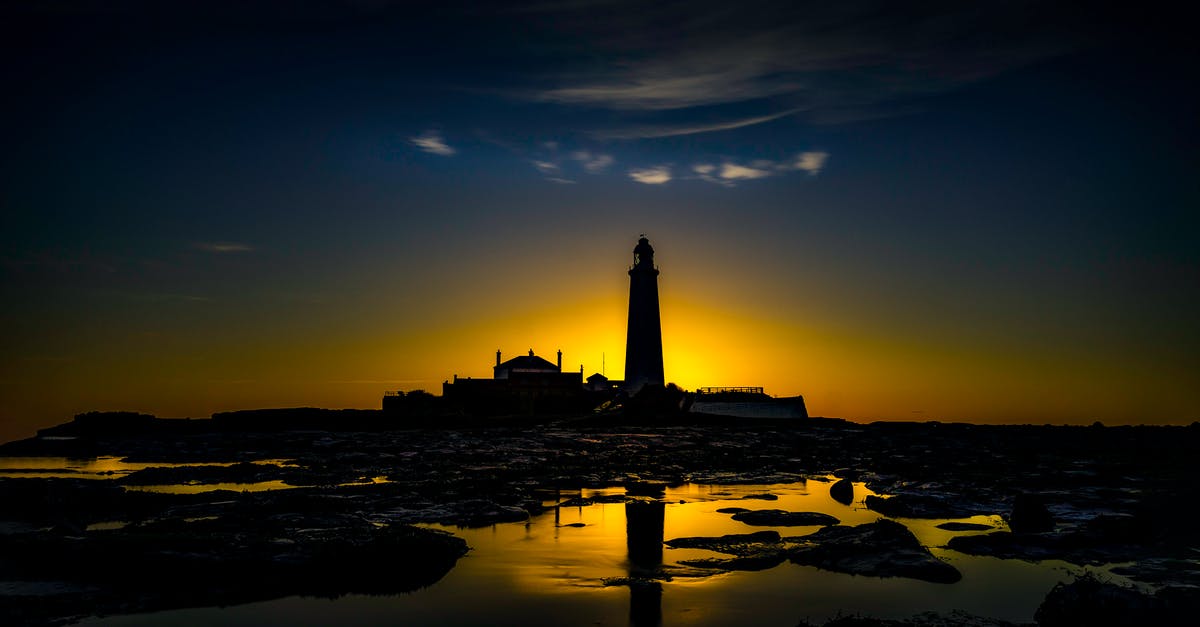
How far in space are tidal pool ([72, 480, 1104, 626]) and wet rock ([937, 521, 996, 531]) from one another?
5.59ft

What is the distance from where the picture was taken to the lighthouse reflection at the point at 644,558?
9.84 meters

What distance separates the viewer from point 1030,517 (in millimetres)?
15555

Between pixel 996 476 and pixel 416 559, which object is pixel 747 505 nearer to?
pixel 416 559

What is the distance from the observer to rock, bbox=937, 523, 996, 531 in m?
16.5

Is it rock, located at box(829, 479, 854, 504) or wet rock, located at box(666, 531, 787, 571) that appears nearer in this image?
wet rock, located at box(666, 531, 787, 571)

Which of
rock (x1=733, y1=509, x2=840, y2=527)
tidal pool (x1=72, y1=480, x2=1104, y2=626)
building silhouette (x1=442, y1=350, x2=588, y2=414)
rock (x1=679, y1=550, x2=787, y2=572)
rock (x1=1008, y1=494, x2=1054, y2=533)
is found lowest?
tidal pool (x1=72, y1=480, x2=1104, y2=626)

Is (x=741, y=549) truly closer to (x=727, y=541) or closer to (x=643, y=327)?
(x=727, y=541)

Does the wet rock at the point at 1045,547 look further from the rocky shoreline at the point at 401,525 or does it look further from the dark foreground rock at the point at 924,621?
the dark foreground rock at the point at 924,621

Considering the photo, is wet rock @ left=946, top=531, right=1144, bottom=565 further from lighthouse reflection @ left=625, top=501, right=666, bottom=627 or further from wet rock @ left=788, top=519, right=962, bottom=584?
lighthouse reflection @ left=625, top=501, right=666, bottom=627

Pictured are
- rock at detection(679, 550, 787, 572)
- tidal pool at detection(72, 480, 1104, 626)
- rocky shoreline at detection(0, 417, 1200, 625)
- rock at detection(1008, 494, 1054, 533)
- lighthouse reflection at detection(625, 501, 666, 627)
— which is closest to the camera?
tidal pool at detection(72, 480, 1104, 626)

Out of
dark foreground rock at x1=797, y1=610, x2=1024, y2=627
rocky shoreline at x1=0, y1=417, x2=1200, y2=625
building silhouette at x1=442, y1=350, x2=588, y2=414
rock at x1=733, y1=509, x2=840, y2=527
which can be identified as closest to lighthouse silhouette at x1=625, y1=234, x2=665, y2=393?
building silhouette at x1=442, y1=350, x2=588, y2=414

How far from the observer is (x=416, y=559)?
482 inches

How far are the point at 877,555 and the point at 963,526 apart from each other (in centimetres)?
543

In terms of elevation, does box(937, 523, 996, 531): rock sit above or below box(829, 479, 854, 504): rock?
below
